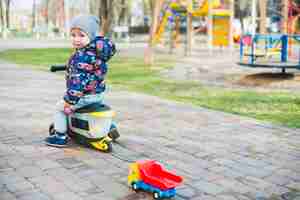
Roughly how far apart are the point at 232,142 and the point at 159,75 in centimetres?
709

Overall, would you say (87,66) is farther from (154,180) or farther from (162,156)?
(154,180)

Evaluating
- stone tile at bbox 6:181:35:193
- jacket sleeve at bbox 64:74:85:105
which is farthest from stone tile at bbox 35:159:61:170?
jacket sleeve at bbox 64:74:85:105

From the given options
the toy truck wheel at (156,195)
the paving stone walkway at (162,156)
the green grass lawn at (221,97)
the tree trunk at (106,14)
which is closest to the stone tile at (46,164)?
the paving stone walkway at (162,156)

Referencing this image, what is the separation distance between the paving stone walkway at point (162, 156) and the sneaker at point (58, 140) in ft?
0.23

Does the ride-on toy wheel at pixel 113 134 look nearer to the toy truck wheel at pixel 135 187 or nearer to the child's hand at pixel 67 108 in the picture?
the child's hand at pixel 67 108

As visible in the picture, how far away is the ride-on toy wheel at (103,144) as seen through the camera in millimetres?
4632

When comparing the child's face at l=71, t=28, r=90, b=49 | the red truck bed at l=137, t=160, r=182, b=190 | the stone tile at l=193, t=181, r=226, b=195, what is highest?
the child's face at l=71, t=28, r=90, b=49

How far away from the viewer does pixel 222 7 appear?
80.9 feet

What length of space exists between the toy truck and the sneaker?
1.35 metres

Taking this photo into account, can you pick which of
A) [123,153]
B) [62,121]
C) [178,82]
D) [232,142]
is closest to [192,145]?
[232,142]

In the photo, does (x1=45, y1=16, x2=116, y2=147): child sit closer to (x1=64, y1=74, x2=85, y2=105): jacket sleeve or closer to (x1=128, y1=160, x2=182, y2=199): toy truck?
(x1=64, y1=74, x2=85, y2=105): jacket sleeve

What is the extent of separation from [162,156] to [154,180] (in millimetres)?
1156

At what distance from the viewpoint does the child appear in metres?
4.45

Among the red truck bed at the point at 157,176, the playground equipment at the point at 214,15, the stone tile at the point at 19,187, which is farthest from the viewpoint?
the playground equipment at the point at 214,15
